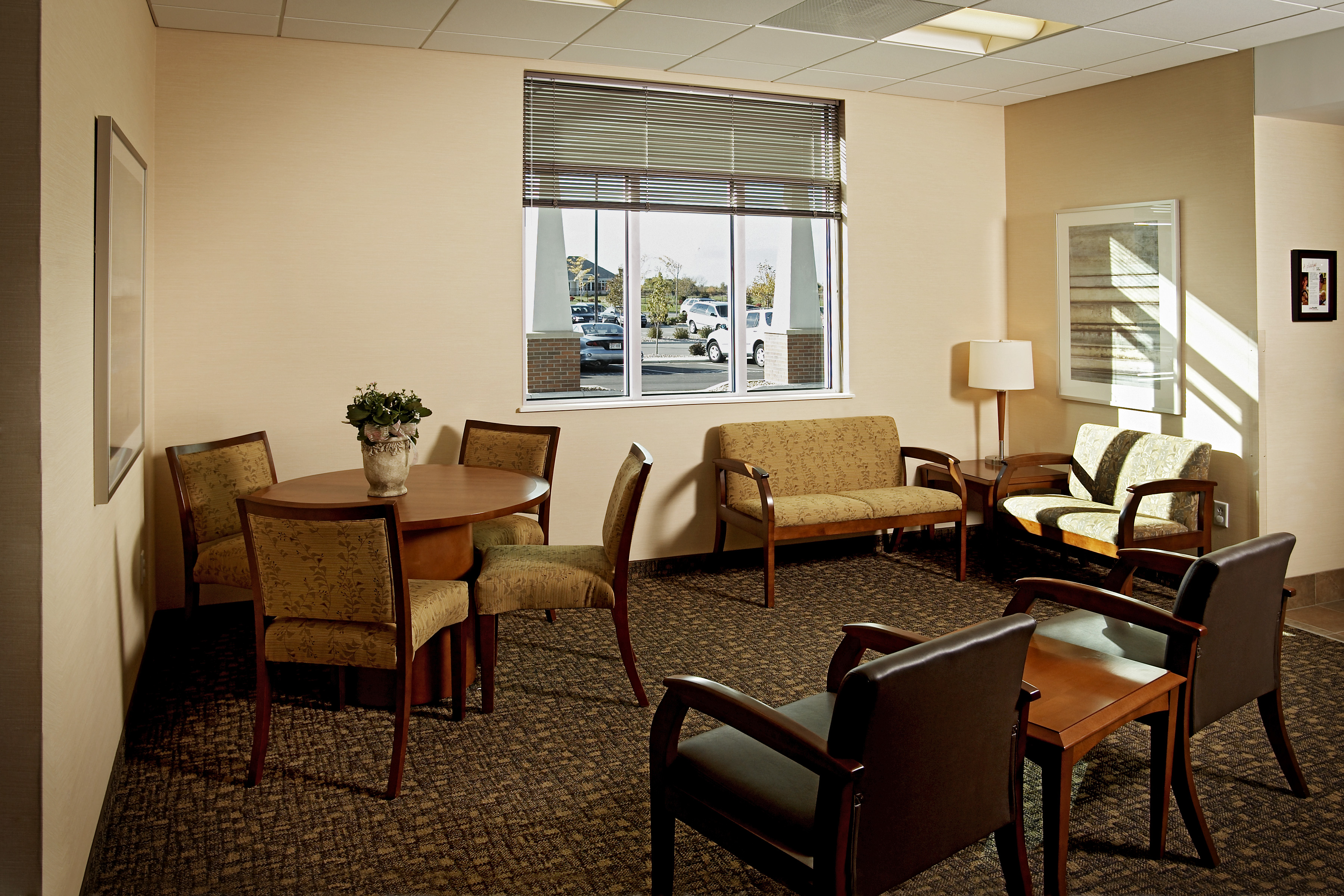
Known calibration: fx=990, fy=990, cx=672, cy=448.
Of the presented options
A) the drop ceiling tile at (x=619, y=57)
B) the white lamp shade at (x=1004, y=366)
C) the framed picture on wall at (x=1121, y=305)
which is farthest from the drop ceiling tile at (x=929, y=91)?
the white lamp shade at (x=1004, y=366)

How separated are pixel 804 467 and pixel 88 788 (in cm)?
419

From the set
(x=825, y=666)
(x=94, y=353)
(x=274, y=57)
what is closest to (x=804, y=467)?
(x=825, y=666)

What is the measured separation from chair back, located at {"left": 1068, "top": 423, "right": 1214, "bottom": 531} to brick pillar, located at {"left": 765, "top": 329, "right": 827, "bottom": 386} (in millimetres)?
1638

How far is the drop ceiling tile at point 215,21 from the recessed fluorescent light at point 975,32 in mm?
3029

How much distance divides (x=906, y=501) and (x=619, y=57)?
2.93 metres

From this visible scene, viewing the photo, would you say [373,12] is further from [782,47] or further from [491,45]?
[782,47]

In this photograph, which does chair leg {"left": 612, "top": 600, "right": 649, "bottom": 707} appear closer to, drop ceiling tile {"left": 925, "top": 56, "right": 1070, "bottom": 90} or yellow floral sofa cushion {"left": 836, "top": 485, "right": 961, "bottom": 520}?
yellow floral sofa cushion {"left": 836, "top": 485, "right": 961, "bottom": 520}

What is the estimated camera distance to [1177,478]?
16.9 ft

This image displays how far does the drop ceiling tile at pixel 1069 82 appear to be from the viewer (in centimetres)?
566

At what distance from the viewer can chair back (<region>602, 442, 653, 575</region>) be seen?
3686mm

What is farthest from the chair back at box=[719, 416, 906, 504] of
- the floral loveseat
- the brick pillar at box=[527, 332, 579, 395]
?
the brick pillar at box=[527, 332, 579, 395]

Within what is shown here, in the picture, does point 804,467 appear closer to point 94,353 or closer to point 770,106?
point 770,106

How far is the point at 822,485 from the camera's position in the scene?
238 inches

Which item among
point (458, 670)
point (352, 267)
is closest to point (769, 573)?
point (458, 670)
